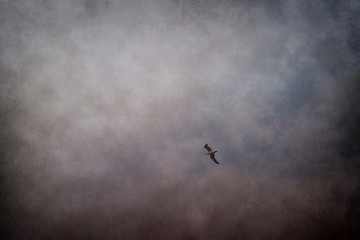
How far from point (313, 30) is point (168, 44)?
13.1ft

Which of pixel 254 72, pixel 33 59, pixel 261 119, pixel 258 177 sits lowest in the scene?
pixel 258 177

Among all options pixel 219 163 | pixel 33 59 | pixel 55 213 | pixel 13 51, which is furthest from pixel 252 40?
pixel 55 213

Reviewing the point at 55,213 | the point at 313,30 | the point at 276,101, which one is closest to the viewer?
the point at 313,30

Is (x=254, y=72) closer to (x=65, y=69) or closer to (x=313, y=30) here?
(x=313, y=30)

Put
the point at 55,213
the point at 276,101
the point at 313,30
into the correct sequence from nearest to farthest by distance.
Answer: the point at 313,30 < the point at 276,101 < the point at 55,213

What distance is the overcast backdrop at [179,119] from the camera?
6977 millimetres

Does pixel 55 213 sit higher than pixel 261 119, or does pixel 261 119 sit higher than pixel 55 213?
pixel 261 119

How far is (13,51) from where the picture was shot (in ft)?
23.1

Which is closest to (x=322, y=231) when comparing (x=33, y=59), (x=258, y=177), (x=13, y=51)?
(x=258, y=177)

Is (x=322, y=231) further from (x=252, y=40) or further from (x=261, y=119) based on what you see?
(x=252, y=40)

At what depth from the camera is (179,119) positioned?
7.64 m

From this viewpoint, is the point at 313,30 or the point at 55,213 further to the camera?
the point at 55,213

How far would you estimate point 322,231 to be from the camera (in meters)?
7.80

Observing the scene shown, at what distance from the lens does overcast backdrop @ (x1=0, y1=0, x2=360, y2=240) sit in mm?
6977
